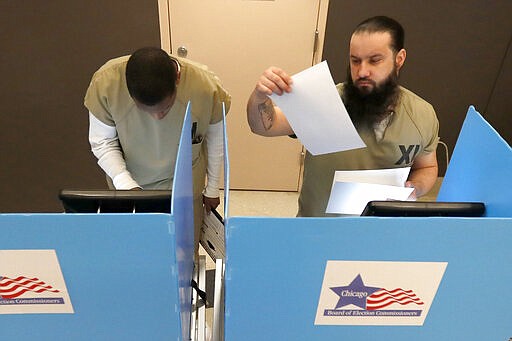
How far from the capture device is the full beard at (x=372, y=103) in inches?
46.6

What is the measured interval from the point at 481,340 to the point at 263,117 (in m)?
0.72

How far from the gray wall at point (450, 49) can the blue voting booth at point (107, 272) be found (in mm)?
1598

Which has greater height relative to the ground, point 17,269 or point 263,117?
point 263,117

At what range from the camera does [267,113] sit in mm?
1107

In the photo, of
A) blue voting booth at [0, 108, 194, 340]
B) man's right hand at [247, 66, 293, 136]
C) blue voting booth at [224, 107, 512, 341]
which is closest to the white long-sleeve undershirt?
man's right hand at [247, 66, 293, 136]

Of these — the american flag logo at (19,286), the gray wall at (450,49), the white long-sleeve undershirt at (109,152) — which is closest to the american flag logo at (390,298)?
the american flag logo at (19,286)

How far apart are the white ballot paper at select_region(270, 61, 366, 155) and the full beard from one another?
0.84ft

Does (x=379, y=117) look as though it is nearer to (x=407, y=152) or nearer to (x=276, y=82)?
(x=407, y=152)

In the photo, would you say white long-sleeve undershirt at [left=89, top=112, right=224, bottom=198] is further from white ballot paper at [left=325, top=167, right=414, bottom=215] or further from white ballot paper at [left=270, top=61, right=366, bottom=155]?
white ballot paper at [left=325, top=167, right=414, bottom=215]

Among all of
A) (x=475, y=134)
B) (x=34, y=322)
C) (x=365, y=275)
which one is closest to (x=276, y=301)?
(x=365, y=275)

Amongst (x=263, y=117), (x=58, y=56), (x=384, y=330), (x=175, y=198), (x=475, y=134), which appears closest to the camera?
(x=175, y=198)

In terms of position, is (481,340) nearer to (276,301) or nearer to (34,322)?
(276,301)

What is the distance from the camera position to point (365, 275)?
0.61m

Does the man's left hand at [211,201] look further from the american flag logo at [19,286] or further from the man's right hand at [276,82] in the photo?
the american flag logo at [19,286]
